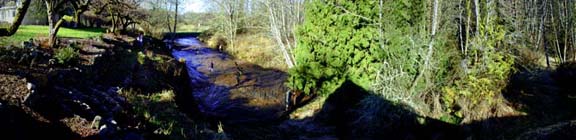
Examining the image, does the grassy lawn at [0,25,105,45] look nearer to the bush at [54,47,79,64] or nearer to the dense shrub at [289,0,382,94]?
the bush at [54,47,79,64]

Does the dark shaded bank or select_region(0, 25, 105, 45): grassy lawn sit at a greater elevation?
select_region(0, 25, 105, 45): grassy lawn

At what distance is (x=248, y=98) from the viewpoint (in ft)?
56.2

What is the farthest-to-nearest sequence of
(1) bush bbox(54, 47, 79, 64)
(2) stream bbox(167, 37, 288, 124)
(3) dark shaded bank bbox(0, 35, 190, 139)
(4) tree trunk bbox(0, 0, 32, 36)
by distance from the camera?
(2) stream bbox(167, 37, 288, 124), (1) bush bbox(54, 47, 79, 64), (4) tree trunk bbox(0, 0, 32, 36), (3) dark shaded bank bbox(0, 35, 190, 139)

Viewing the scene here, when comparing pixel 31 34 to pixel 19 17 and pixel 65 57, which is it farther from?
pixel 19 17

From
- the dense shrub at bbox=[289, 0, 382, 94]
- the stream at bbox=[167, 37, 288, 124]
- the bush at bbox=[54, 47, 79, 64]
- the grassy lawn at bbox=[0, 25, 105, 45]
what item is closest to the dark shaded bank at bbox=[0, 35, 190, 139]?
the bush at bbox=[54, 47, 79, 64]

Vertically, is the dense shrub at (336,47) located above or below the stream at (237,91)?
above

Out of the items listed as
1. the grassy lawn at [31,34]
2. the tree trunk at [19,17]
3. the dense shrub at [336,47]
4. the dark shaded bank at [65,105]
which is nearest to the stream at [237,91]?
the dense shrub at [336,47]

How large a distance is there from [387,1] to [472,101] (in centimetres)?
349

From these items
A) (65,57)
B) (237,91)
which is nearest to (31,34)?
(237,91)

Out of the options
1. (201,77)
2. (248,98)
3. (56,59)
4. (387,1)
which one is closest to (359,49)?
(387,1)

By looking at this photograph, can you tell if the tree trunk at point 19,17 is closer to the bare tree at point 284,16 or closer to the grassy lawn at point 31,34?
the grassy lawn at point 31,34

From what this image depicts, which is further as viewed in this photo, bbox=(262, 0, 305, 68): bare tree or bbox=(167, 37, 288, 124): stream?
bbox=(262, 0, 305, 68): bare tree

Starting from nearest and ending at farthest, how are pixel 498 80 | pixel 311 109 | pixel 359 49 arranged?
pixel 498 80 → pixel 359 49 → pixel 311 109

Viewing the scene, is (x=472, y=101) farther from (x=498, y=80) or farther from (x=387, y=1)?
(x=387, y=1)
